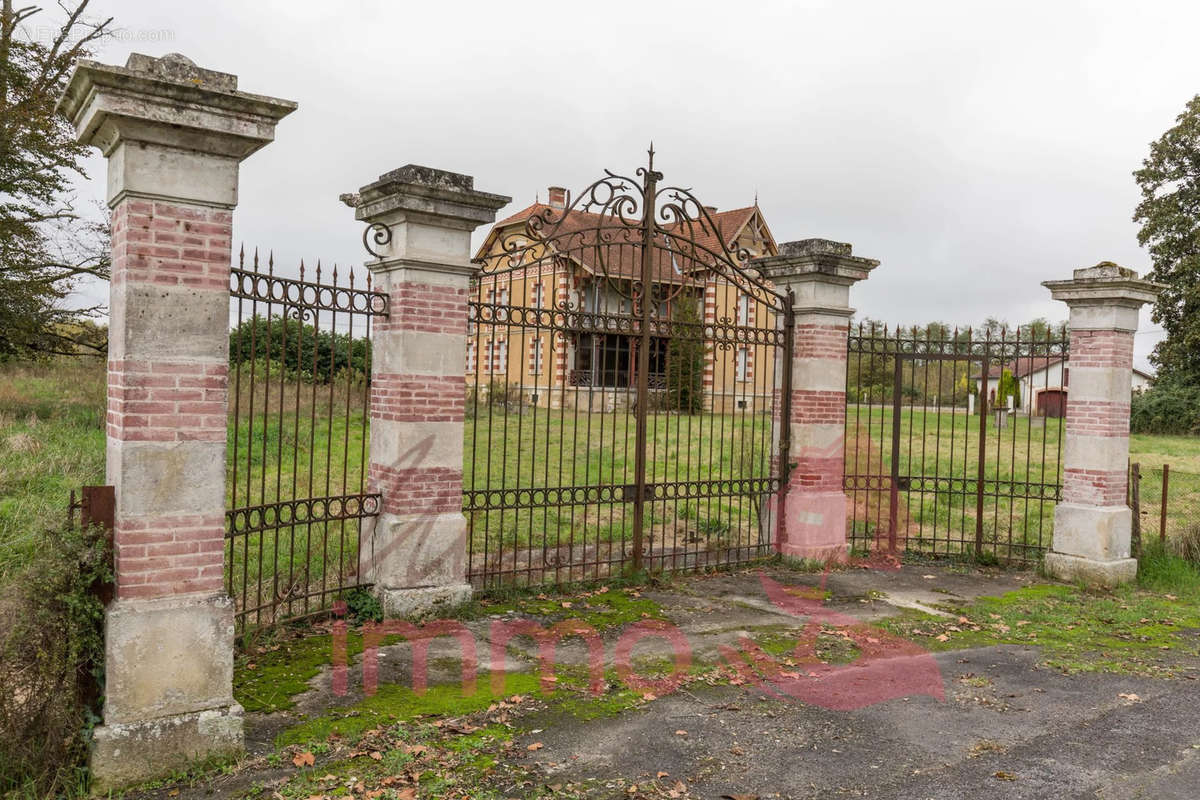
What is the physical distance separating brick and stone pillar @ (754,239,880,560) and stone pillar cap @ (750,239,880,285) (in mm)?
11

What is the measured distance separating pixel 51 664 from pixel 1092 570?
30.9 ft

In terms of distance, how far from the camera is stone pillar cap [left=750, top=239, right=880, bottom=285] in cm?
931

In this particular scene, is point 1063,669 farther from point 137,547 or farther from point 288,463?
point 288,463

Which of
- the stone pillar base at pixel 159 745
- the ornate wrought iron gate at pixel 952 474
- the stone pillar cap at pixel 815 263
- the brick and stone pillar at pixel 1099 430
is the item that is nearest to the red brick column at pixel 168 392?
the stone pillar base at pixel 159 745

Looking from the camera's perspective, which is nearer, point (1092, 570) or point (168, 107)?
point (168, 107)

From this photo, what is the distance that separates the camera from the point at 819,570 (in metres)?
9.45

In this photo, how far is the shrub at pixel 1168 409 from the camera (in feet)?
91.1

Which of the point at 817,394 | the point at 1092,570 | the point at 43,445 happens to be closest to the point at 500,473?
the point at 43,445

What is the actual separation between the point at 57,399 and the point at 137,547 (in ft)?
50.2

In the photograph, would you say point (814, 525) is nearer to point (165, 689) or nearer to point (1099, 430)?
point (1099, 430)

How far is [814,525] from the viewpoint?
9500 millimetres

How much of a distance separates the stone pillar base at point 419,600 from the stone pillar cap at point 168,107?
3.62 meters
